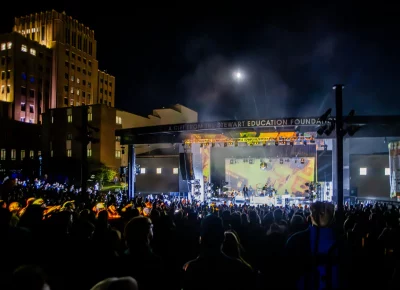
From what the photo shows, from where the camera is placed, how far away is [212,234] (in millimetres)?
2900

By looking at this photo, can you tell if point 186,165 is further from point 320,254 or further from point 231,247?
point 231,247

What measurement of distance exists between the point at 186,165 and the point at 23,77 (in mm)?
53339

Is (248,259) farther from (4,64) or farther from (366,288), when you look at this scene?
(4,64)

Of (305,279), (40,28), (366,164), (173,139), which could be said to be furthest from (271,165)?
(40,28)

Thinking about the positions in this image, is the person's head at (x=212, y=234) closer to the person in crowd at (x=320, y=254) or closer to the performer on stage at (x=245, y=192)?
the person in crowd at (x=320, y=254)

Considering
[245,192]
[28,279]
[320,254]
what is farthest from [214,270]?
[245,192]

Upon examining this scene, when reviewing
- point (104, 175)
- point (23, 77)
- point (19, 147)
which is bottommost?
point (104, 175)

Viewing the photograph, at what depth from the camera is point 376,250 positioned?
5.62 metres

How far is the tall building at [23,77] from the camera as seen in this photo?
63.9m

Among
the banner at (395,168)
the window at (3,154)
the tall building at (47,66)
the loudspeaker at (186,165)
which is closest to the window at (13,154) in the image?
the window at (3,154)

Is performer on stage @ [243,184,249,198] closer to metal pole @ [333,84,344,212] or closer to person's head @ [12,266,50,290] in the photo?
metal pole @ [333,84,344,212]

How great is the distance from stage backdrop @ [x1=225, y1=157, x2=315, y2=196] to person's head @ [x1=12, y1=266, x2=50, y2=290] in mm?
31148

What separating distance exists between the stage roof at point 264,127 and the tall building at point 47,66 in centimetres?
4925

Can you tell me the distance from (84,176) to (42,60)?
65.8 m
